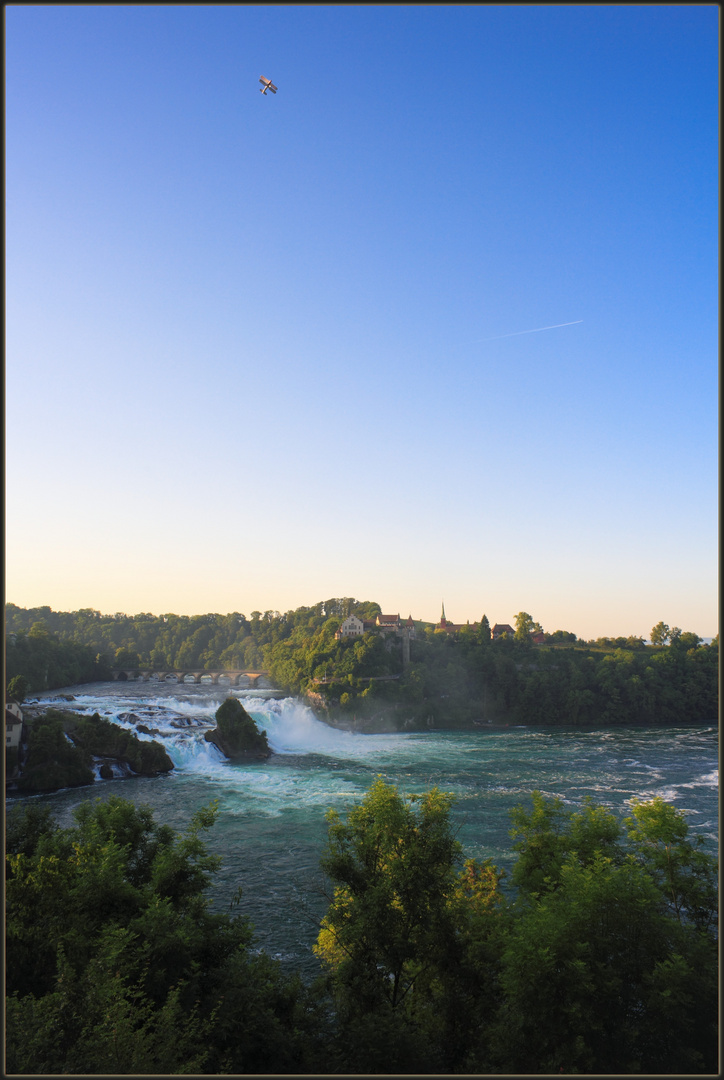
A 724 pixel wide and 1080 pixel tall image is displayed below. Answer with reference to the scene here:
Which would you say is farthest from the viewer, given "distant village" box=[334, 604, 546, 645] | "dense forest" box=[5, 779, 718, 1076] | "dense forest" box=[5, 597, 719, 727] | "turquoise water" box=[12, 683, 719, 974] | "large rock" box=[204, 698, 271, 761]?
"distant village" box=[334, 604, 546, 645]

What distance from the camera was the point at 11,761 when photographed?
34.7m

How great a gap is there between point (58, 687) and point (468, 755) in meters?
58.9

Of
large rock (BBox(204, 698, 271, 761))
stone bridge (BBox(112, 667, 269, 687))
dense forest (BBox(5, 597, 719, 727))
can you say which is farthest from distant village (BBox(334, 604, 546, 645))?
large rock (BBox(204, 698, 271, 761))

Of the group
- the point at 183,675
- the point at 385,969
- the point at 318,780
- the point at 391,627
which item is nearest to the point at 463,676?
the point at 391,627

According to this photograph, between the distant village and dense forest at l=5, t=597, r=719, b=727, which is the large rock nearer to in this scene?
dense forest at l=5, t=597, r=719, b=727

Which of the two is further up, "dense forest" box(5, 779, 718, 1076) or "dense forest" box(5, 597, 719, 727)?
"dense forest" box(5, 779, 718, 1076)

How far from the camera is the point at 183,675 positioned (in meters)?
93.5

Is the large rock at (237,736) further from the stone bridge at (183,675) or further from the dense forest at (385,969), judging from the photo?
the stone bridge at (183,675)

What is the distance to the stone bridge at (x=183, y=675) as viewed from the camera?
9106 centimetres

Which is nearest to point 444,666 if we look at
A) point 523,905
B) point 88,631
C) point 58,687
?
point 58,687

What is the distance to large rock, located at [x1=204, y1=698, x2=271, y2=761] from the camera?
1804 inches

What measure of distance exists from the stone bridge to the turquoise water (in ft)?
75.8

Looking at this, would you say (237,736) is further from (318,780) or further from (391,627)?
(391,627)

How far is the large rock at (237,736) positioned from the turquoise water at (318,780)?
3.97 ft
